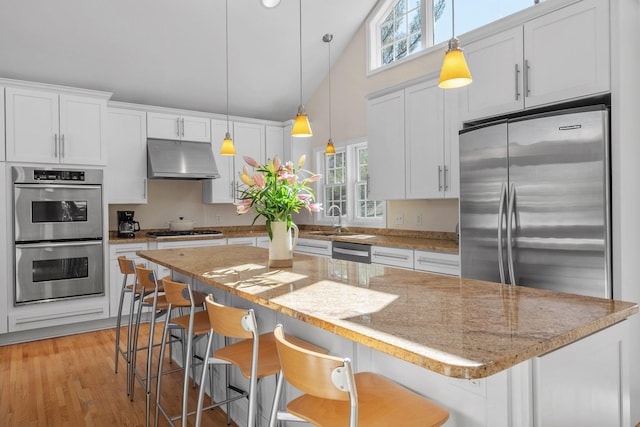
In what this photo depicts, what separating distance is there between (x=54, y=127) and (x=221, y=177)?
1.94 m

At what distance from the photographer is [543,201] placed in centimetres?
247

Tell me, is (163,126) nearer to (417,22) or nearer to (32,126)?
(32,126)

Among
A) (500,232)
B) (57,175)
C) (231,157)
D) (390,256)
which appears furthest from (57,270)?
(500,232)

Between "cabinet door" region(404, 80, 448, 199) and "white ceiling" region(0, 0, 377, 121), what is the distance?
5.95 ft

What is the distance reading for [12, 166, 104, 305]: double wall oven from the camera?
13.1 feet

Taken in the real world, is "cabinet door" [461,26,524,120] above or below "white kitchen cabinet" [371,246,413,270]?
above

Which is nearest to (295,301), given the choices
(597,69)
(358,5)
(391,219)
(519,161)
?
(519,161)

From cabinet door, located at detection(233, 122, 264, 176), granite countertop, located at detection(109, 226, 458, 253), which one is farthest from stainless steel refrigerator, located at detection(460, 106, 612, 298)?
cabinet door, located at detection(233, 122, 264, 176)

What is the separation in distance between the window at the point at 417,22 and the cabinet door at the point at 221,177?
208 cm

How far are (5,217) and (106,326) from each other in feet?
4.86

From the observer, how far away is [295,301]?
1.51m

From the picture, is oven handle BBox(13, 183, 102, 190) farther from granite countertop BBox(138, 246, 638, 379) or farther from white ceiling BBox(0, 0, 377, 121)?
granite countertop BBox(138, 246, 638, 379)

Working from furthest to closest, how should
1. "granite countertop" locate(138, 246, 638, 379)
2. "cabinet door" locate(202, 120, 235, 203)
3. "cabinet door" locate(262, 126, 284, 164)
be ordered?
1. "cabinet door" locate(262, 126, 284, 164)
2. "cabinet door" locate(202, 120, 235, 203)
3. "granite countertop" locate(138, 246, 638, 379)

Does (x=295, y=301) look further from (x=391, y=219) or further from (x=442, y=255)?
(x=391, y=219)
